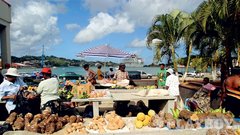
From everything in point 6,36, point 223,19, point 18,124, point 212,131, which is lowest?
point 212,131

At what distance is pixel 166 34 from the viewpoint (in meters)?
18.1

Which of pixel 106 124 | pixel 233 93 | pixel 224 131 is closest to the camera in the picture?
pixel 224 131

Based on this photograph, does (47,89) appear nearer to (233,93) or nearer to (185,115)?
(185,115)

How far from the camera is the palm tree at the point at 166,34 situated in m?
17.9

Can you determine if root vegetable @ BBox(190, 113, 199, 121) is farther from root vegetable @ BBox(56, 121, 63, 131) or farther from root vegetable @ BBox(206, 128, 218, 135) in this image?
root vegetable @ BBox(56, 121, 63, 131)

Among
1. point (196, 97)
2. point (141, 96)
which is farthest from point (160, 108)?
point (196, 97)

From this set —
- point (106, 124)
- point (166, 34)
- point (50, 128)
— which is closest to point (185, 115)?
point (106, 124)

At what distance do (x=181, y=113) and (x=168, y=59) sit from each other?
1356 centimetres

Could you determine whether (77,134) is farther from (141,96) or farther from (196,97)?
(196,97)

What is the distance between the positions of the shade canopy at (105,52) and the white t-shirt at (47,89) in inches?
315

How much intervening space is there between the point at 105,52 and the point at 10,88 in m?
8.62

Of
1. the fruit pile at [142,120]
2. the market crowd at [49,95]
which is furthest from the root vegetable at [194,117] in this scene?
the market crowd at [49,95]

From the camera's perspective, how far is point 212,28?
12.6m

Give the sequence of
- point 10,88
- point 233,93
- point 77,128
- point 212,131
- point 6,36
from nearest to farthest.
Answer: point 212,131 < point 77,128 < point 10,88 < point 233,93 < point 6,36
